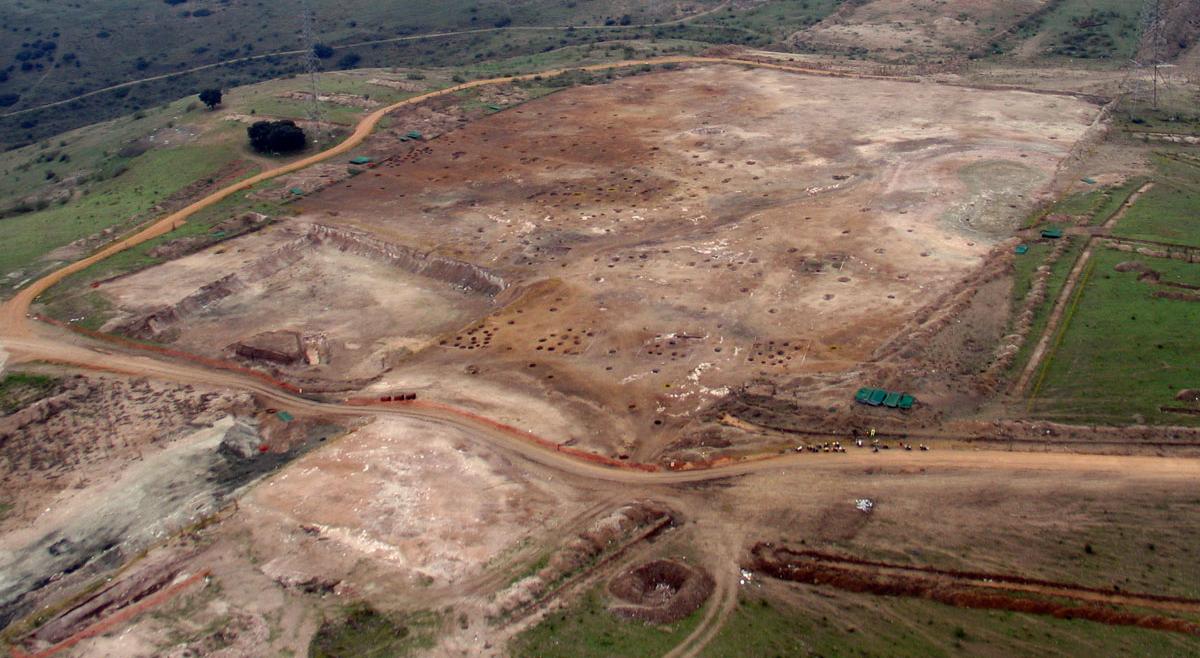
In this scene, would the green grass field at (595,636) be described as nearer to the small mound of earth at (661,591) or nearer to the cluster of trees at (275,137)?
the small mound of earth at (661,591)

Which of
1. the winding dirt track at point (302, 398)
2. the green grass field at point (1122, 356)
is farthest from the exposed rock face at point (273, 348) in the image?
the green grass field at point (1122, 356)

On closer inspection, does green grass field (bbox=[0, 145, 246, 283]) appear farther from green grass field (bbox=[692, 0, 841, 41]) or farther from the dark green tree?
green grass field (bbox=[692, 0, 841, 41])

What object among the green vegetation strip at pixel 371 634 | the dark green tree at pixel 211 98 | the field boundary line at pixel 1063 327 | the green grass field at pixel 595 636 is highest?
the dark green tree at pixel 211 98

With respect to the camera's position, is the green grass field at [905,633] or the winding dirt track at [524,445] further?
the winding dirt track at [524,445]

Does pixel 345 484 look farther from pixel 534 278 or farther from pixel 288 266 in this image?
pixel 288 266

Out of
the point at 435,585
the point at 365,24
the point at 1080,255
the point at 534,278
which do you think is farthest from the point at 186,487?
the point at 365,24
